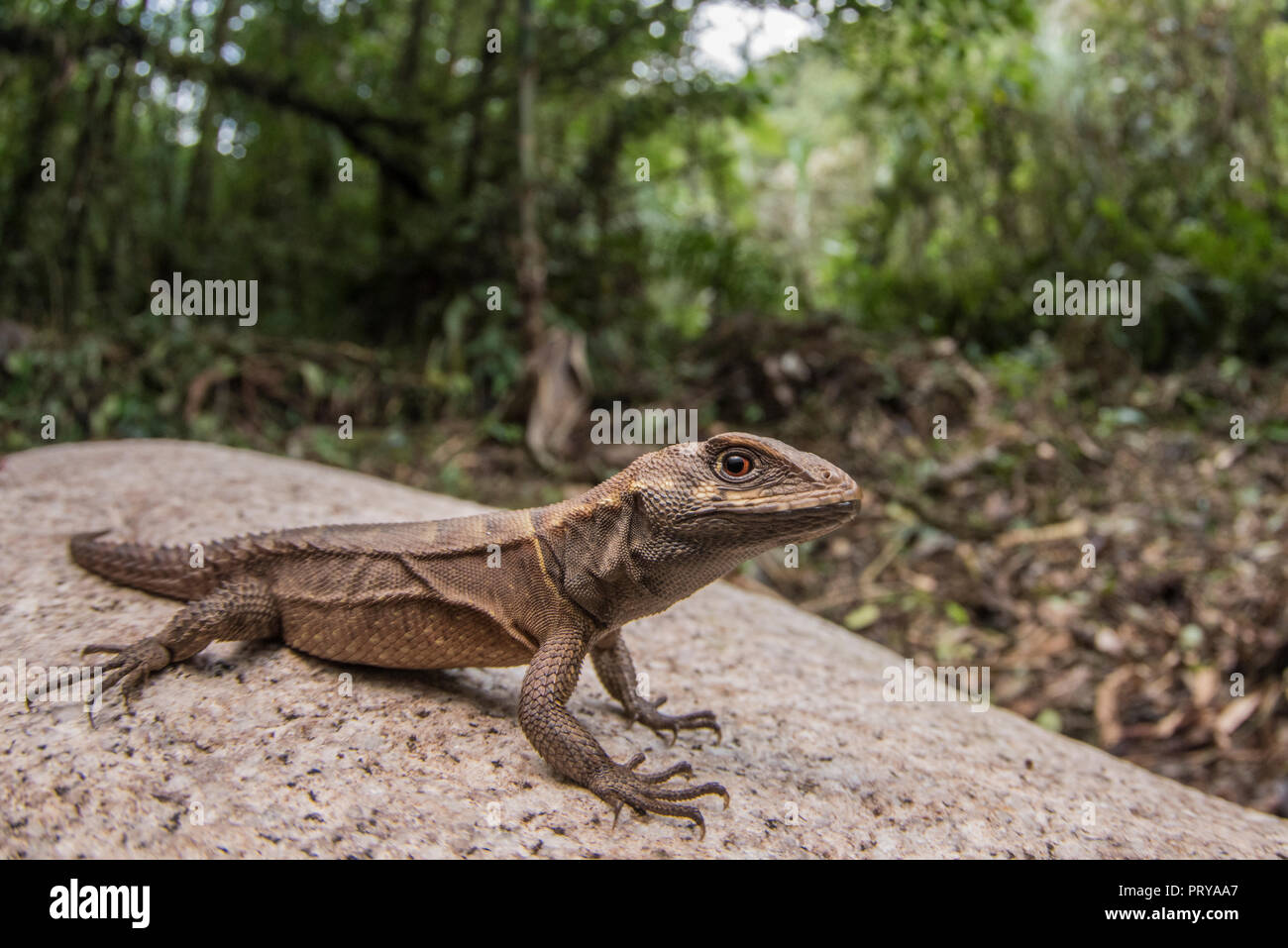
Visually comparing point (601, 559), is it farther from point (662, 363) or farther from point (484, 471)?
Answer: point (662, 363)

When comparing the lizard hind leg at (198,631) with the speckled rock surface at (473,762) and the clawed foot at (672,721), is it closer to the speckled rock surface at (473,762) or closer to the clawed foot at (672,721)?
the speckled rock surface at (473,762)

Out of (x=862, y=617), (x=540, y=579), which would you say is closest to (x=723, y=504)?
(x=540, y=579)

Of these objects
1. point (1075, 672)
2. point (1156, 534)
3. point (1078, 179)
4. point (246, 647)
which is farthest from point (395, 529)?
point (1078, 179)

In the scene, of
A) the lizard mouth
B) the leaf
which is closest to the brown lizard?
the lizard mouth

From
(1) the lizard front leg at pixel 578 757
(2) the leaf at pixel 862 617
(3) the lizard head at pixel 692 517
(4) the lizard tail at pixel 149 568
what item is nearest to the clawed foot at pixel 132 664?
(4) the lizard tail at pixel 149 568

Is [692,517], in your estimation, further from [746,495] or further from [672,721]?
[672,721]
